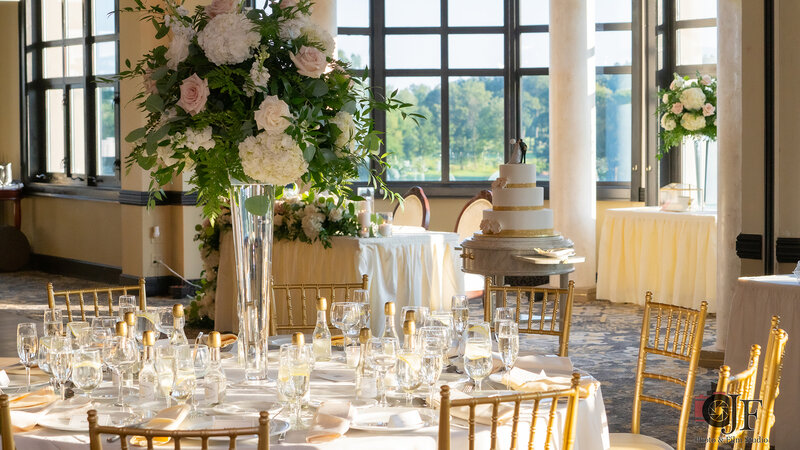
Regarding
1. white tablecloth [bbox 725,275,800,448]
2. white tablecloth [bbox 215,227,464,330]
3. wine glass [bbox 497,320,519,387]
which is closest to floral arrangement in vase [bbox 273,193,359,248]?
white tablecloth [bbox 215,227,464,330]

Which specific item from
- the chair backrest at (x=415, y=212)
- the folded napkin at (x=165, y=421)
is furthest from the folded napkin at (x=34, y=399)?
→ the chair backrest at (x=415, y=212)

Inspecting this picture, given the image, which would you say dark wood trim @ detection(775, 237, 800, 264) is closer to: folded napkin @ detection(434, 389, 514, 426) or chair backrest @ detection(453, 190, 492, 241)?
chair backrest @ detection(453, 190, 492, 241)

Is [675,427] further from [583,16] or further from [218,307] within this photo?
[583,16]

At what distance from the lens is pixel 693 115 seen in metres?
8.45

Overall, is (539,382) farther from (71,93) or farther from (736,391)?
(71,93)

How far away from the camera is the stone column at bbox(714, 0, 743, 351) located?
6.02 metres

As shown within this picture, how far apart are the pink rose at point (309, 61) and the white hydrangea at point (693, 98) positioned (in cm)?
645

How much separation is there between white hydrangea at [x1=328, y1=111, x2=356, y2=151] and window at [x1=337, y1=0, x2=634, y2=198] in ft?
26.9

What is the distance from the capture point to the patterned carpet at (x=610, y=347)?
491cm

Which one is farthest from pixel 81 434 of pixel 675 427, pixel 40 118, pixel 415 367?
pixel 40 118

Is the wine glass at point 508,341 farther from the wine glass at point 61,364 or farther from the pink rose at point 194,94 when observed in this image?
the wine glass at point 61,364

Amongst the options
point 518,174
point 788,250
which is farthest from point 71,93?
point 788,250

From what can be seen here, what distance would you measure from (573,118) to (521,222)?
3.40 metres

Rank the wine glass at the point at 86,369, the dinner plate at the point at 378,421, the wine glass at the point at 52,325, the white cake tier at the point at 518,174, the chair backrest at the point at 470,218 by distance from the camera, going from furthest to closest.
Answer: the chair backrest at the point at 470,218
the white cake tier at the point at 518,174
the wine glass at the point at 52,325
the wine glass at the point at 86,369
the dinner plate at the point at 378,421
